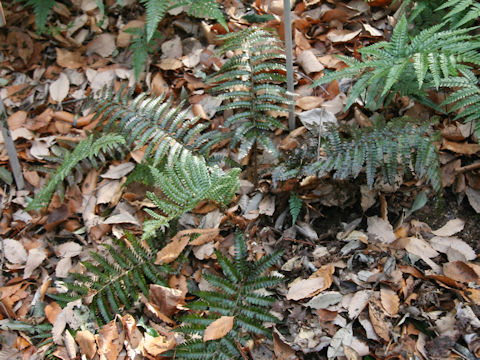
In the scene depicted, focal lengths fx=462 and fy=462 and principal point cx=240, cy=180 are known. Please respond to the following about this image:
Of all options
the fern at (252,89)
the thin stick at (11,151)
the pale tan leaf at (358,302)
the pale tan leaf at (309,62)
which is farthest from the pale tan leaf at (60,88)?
the pale tan leaf at (358,302)

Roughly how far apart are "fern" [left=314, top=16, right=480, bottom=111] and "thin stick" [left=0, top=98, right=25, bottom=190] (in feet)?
7.51

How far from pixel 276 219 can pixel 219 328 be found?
2.97 ft

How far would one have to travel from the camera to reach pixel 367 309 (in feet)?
8.35

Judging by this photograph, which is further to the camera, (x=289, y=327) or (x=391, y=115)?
(x=391, y=115)

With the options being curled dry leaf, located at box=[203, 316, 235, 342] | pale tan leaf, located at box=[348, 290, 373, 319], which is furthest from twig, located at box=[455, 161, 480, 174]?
curled dry leaf, located at box=[203, 316, 235, 342]

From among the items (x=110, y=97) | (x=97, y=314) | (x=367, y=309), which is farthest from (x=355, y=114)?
(x=97, y=314)

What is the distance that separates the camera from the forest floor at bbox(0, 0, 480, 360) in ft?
8.21

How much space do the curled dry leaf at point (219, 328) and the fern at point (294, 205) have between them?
74cm

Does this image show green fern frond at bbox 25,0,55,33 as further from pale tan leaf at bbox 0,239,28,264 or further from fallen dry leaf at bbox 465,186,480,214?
fallen dry leaf at bbox 465,186,480,214

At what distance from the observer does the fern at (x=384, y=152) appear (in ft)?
8.66

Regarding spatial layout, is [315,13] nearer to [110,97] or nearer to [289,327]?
[110,97]

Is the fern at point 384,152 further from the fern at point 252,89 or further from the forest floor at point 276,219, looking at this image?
the fern at point 252,89

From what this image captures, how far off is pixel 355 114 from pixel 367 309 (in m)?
1.36

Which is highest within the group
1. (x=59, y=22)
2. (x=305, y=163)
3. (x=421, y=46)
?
(x=421, y=46)
